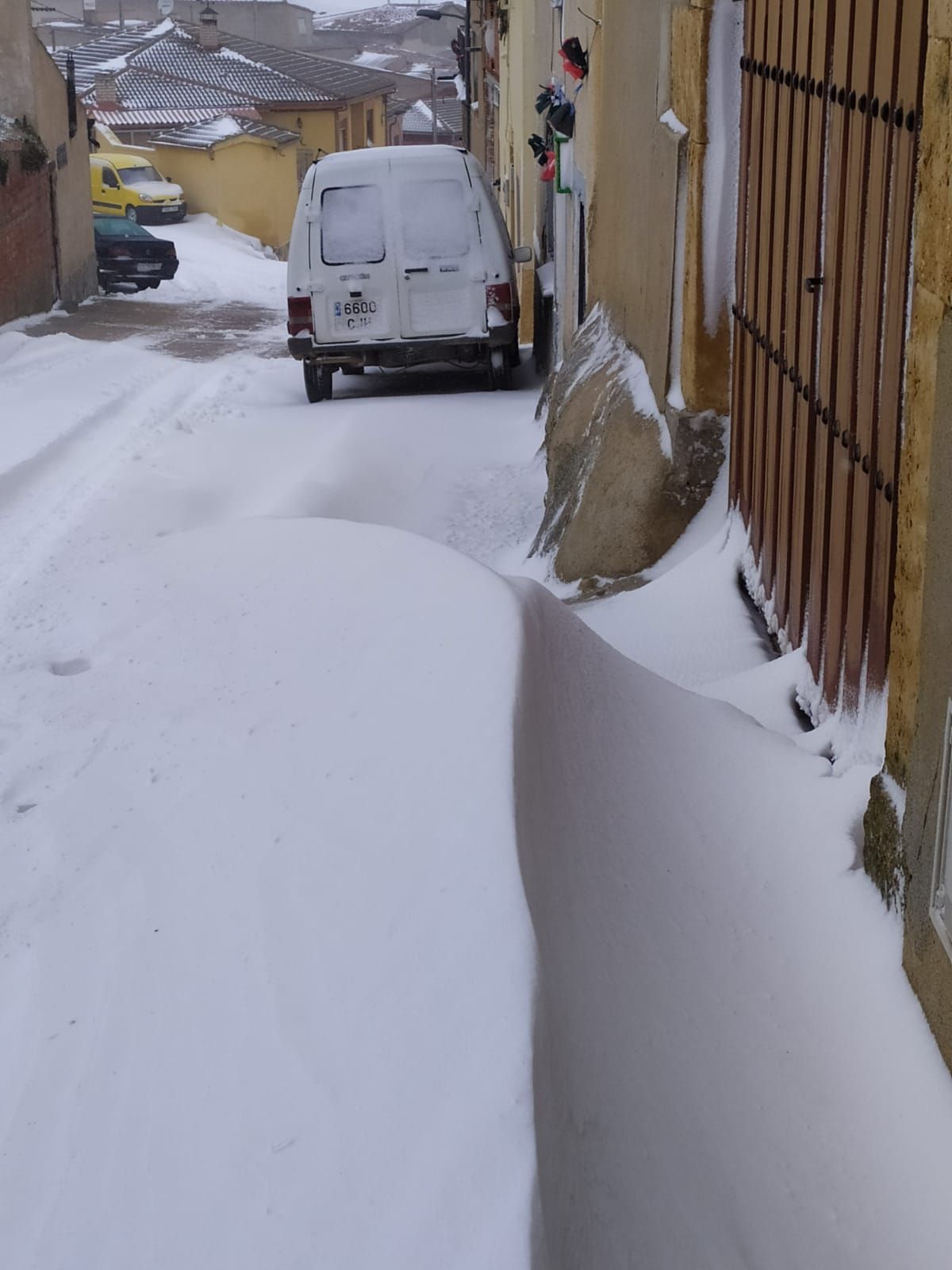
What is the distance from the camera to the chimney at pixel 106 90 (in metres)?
45.5

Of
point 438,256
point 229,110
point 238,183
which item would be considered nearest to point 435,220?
point 438,256

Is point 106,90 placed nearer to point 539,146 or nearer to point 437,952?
point 539,146

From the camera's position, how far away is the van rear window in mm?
12492

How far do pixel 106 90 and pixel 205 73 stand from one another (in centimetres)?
358

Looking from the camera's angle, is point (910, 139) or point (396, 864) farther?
point (910, 139)

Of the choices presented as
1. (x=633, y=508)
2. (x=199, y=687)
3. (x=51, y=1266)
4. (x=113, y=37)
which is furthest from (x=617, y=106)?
(x=113, y=37)

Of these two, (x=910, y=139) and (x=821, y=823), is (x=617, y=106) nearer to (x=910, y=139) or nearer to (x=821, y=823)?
(x=910, y=139)

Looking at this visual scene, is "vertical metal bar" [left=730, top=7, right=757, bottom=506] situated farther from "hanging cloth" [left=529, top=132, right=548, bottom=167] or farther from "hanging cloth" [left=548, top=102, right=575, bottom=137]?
"hanging cloth" [left=529, top=132, right=548, bottom=167]

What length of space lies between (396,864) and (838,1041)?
82 cm

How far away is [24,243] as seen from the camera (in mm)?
19938

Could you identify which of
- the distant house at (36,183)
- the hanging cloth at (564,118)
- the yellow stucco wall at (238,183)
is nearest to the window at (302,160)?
the yellow stucco wall at (238,183)

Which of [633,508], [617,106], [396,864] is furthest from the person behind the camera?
[617,106]

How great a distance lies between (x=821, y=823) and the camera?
10.2ft

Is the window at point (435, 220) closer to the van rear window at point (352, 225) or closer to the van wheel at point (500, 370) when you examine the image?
the van rear window at point (352, 225)
